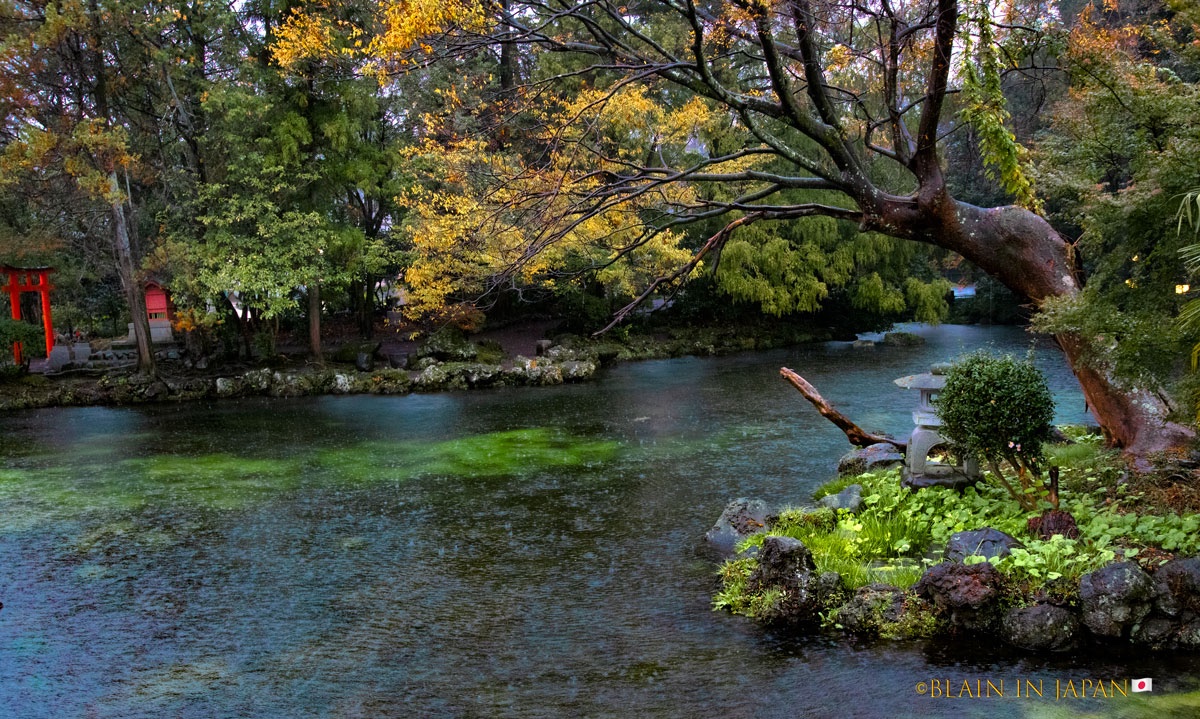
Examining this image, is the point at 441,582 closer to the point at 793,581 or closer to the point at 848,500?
the point at 793,581

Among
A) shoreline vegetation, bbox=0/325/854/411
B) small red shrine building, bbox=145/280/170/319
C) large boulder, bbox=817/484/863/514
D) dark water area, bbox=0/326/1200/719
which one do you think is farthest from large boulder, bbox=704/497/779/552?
small red shrine building, bbox=145/280/170/319

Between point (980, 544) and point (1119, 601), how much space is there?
104cm

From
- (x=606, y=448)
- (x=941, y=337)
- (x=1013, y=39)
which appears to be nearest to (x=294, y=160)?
(x=606, y=448)

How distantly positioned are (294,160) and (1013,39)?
52.8 ft

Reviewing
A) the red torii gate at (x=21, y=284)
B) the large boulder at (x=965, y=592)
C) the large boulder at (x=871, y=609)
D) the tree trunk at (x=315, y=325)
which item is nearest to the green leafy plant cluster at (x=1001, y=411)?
the large boulder at (x=965, y=592)

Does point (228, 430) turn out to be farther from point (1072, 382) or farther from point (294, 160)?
point (1072, 382)

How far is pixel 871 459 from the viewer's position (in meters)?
9.73

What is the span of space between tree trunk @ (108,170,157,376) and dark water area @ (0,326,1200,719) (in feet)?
15.4

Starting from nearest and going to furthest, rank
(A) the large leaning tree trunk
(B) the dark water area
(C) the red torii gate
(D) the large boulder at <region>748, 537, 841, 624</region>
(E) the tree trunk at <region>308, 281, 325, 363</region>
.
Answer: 1. (B) the dark water area
2. (D) the large boulder at <region>748, 537, 841, 624</region>
3. (A) the large leaning tree trunk
4. (C) the red torii gate
5. (E) the tree trunk at <region>308, 281, 325, 363</region>

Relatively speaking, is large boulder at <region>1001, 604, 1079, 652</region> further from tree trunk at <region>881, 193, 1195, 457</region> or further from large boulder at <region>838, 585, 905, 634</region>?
tree trunk at <region>881, 193, 1195, 457</region>

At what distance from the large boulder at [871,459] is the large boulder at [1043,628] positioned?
3.99 metres

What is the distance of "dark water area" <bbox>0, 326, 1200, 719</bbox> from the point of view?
17.4ft

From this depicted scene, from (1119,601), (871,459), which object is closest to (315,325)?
(871,459)

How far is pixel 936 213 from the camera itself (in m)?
7.86
